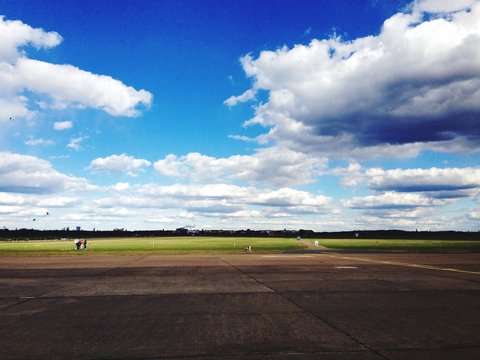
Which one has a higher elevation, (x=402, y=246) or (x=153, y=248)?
(x=402, y=246)

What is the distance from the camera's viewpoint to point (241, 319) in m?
9.70

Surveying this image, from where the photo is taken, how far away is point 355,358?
21.5 feet

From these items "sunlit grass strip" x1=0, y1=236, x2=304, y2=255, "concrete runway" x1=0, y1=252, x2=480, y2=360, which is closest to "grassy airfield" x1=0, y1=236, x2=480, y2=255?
"sunlit grass strip" x1=0, y1=236, x2=304, y2=255

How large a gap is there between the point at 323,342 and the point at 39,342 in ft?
19.8

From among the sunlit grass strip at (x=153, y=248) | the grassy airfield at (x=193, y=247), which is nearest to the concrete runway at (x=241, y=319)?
the grassy airfield at (x=193, y=247)

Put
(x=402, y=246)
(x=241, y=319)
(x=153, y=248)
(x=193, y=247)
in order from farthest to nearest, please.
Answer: (x=402, y=246)
(x=193, y=247)
(x=153, y=248)
(x=241, y=319)

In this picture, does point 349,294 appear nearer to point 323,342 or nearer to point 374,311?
point 374,311

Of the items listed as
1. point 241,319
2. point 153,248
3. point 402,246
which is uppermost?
point 402,246

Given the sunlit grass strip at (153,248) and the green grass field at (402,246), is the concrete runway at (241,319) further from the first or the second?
the green grass field at (402,246)

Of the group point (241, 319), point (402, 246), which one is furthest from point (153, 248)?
point (241, 319)

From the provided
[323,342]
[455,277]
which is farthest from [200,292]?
[455,277]

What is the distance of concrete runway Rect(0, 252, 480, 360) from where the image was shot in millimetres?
7062

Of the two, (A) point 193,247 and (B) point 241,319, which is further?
(A) point 193,247

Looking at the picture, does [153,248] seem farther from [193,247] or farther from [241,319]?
[241,319]
